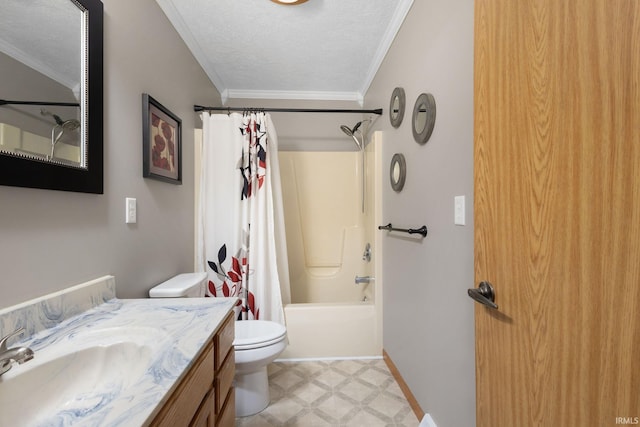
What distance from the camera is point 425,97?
137 centimetres

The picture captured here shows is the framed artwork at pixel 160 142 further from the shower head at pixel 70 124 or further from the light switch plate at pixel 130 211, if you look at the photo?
the shower head at pixel 70 124

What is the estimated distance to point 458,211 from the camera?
3.61 feet

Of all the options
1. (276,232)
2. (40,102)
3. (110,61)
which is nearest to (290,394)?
(276,232)

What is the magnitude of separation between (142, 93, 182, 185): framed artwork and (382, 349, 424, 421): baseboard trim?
1926 millimetres

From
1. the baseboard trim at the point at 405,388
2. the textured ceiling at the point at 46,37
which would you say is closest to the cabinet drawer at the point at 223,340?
the textured ceiling at the point at 46,37

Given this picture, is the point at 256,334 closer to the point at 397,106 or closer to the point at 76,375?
the point at 76,375

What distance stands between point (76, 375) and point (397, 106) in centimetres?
195

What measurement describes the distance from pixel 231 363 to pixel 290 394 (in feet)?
2.81

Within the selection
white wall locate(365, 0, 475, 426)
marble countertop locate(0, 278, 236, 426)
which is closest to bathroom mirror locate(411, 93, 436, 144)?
white wall locate(365, 0, 475, 426)

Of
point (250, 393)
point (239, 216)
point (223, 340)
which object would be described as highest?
point (239, 216)

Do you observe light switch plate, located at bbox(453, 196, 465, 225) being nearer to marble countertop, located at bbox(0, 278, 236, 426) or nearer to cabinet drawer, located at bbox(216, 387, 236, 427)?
marble countertop, located at bbox(0, 278, 236, 426)

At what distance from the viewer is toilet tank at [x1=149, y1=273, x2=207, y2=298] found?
1405 millimetres

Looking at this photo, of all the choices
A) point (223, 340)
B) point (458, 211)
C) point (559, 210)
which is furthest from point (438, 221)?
point (223, 340)

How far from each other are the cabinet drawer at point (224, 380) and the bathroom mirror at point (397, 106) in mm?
1618
